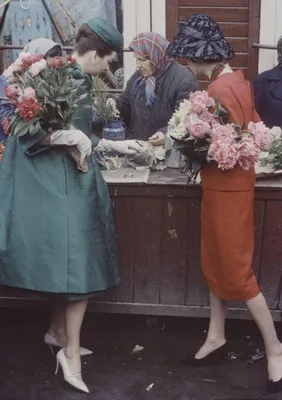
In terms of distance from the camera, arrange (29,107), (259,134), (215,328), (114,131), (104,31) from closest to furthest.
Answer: (29,107), (259,134), (104,31), (215,328), (114,131)

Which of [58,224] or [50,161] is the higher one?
[50,161]

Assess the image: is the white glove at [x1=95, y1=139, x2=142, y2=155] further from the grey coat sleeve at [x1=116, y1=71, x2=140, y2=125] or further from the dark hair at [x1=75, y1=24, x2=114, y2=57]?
the grey coat sleeve at [x1=116, y1=71, x2=140, y2=125]

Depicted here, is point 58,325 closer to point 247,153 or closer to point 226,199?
point 226,199

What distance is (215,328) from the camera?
140 inches

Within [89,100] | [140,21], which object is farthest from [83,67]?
[140,21]

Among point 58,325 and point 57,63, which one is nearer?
point 57,63

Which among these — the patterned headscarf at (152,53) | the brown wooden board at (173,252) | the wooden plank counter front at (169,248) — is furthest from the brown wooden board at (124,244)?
the patterned headscarf at (152,53)

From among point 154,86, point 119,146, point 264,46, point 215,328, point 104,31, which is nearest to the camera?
point 104,31

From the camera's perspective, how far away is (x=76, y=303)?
3.35m

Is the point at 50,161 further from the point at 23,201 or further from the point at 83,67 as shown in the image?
the point at 83,67

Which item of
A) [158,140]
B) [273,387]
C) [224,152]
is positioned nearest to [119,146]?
[158,140]

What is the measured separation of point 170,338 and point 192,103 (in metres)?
1.54

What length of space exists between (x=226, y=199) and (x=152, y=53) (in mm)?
1610

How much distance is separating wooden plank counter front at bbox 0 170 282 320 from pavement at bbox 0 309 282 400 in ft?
0.74
